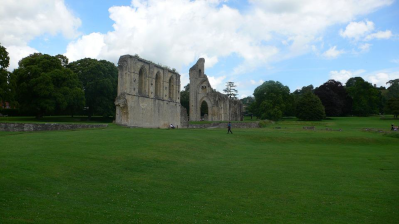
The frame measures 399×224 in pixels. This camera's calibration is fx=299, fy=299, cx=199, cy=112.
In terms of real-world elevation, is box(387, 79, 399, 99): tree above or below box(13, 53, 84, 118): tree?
above

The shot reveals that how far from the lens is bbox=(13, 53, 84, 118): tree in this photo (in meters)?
36.9

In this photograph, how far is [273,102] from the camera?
2603 inches

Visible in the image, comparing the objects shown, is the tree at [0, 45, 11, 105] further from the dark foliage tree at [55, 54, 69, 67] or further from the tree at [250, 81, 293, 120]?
the tree at [250, 81, 293, 120]

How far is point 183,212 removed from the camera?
7.27m

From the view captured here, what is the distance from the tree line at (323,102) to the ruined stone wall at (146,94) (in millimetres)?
24955

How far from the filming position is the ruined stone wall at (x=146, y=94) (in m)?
32.8

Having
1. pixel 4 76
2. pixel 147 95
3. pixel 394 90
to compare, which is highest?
pixel 394 90

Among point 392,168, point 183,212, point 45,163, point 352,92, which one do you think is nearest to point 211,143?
point 392,168

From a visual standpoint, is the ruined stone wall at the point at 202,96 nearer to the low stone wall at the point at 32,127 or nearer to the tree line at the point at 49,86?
the tree line at the point at 49,86

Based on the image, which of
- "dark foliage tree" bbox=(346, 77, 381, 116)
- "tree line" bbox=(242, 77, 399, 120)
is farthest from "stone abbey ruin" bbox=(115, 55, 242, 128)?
"dark foliage tree" bbox=(346, 77, 381, 116)

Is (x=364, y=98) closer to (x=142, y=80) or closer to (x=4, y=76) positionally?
(x=142, y=80)

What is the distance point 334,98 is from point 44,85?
61.6 m

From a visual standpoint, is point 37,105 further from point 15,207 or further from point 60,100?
point 15,207

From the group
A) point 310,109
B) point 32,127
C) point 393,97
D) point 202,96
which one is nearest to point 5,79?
point 32,127
